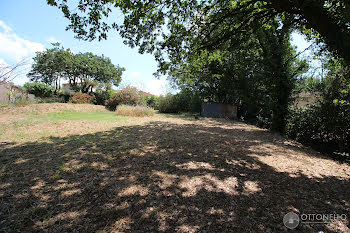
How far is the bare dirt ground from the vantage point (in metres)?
1.84

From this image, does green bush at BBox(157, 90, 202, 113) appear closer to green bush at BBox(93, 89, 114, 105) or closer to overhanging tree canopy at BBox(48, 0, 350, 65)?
green bush at BBox(93, 89, 114, 105)

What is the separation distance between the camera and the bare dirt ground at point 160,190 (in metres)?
1.84

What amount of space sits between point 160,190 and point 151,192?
147mm

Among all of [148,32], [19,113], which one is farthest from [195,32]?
[19,113]

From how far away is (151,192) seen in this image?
95.3 inches

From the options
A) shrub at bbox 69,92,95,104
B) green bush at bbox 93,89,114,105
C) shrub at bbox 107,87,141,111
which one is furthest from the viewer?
green bush at bbox 93,89,114,105

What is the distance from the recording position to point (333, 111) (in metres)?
5.43

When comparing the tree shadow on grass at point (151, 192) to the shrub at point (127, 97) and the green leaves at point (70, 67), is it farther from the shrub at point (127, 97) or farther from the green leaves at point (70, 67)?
the green leaves at point (70, 67)

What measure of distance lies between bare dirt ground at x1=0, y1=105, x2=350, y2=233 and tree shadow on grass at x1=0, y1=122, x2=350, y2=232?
0.01m

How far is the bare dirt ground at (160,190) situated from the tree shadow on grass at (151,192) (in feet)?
0.04

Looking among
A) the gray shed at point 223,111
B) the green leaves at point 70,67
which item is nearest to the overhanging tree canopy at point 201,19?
the gray shed at point 223,111

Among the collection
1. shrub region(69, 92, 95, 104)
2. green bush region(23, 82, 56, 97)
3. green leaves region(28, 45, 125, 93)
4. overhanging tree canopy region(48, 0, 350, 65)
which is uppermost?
green leaves region(28, 45, 125, 93)

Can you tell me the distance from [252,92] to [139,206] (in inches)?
416

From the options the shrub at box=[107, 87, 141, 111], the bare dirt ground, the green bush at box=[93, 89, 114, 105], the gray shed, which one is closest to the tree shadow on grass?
the bare dirt ground
